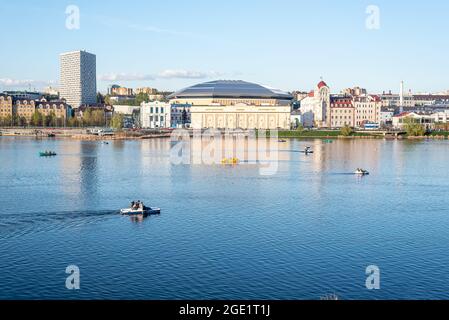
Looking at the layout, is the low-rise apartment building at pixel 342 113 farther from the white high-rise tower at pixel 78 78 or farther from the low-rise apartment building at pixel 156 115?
the white high-rise tower at pixel 78 78

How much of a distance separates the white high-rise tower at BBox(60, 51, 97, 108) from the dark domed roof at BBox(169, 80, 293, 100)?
63.0ft

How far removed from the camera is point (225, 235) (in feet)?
33.4

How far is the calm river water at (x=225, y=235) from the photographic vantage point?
7.65 metres

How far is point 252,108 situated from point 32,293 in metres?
41.1

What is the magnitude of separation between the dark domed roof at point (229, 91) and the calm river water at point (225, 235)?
111 feet

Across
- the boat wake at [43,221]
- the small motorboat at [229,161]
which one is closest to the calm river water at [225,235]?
the boat wake at [43,221]

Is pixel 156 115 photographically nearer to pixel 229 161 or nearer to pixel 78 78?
pixel 78 78

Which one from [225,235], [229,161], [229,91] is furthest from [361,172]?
[229,91]

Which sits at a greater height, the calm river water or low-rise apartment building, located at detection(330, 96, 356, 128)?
low-rise apartment building, located at detection(330, 96, 356, 128)

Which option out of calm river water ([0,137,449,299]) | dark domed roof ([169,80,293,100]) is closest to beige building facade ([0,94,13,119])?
dark domed roof ([169,80,293,100])

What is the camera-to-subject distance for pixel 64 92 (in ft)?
241

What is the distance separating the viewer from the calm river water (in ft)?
25.1

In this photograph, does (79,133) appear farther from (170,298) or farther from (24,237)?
(170,298)

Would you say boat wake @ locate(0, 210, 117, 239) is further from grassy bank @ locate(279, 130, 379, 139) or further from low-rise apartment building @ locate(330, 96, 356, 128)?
low-rise apartment building @ locate(330, 96, 356, 128)
